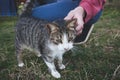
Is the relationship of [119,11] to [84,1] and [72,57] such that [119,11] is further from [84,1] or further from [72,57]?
[84,1]

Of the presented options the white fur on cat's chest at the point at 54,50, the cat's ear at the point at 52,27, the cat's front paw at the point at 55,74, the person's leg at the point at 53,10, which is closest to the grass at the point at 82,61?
the cat's front paw at the point at 55,74

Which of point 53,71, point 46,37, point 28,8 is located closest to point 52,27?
point 46,37

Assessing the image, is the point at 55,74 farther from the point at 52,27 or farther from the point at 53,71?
the point at 52,27

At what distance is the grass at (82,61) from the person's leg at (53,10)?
487 mm

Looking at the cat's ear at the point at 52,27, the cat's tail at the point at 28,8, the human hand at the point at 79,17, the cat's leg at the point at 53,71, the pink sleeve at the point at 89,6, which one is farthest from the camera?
the cat's tail at the point at 28,8

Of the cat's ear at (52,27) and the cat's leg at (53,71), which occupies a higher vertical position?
the cat's ear at (52,27)

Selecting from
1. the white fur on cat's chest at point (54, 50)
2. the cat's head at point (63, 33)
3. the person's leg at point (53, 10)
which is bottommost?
the white fur on cat's chest at point (54, 50)

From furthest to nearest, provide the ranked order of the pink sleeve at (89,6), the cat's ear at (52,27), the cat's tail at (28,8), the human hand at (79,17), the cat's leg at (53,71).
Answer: the cat's tail at (28,8) → the cat's leg at (53,71) → the pink sleeve at (89,6) → the human hand at (79,17) → the cat's ear at (52,27)

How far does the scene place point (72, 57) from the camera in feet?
12.0

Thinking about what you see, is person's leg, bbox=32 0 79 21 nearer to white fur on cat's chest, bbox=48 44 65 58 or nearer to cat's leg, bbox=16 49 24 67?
cat's leg, bbox=16 49 24 67

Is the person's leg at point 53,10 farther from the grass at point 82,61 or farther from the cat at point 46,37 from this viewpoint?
the grass at point 82,61

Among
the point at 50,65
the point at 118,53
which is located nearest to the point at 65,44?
the point at 50,65

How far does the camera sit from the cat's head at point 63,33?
8.81ft

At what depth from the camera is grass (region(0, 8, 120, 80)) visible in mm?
3178
